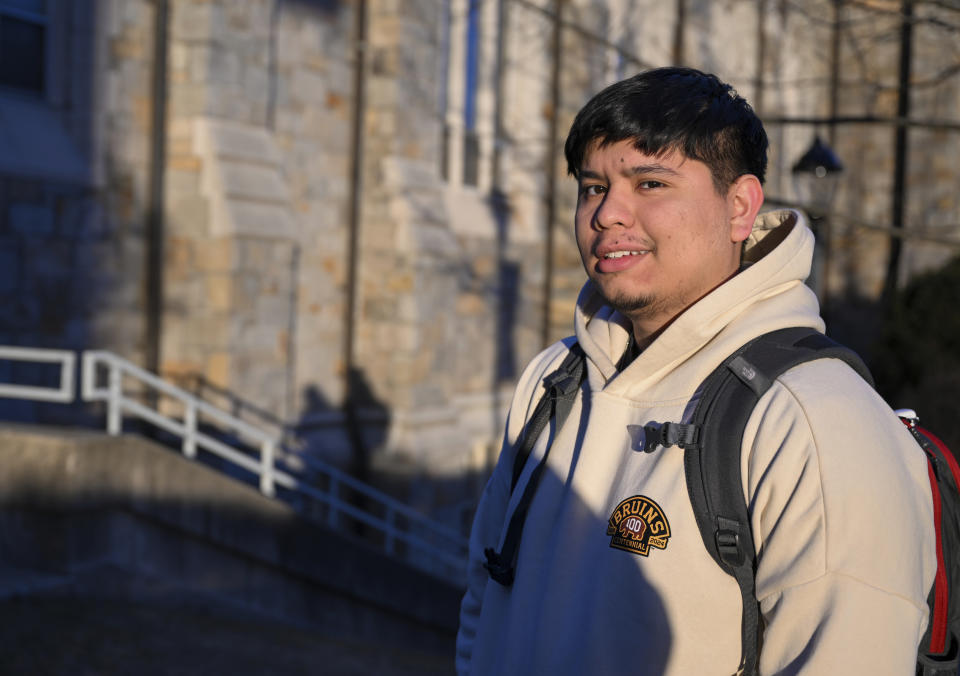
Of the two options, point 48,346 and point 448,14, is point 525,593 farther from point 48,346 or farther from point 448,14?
point 448,14

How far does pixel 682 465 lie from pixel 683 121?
62 centimetres

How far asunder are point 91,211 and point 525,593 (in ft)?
22.1

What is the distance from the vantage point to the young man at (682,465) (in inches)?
57.1

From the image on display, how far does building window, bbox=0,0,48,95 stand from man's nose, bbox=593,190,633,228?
703 centimetres

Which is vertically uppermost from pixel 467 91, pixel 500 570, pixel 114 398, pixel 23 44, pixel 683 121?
pixel 467 91

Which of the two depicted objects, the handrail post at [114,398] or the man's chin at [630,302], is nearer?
the man's chin at [630,302]

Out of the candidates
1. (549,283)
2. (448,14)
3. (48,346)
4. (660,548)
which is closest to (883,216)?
(549,283)

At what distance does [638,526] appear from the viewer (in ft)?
5.46

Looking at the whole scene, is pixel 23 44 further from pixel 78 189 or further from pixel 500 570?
pixel 500 570

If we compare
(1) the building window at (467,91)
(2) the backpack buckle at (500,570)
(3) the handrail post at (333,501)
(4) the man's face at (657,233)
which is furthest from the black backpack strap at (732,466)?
(1) the building window at (467,91)

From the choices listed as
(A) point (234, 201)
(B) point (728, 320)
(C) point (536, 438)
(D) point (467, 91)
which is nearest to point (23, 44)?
(A) point (234, 201)

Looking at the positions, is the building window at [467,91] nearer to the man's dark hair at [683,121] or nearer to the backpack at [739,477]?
the man's dark hair at [683,121]

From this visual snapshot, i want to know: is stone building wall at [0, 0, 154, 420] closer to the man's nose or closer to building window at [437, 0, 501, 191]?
building window at [437, 0, 501, 191]

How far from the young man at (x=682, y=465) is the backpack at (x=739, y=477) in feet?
0.08
